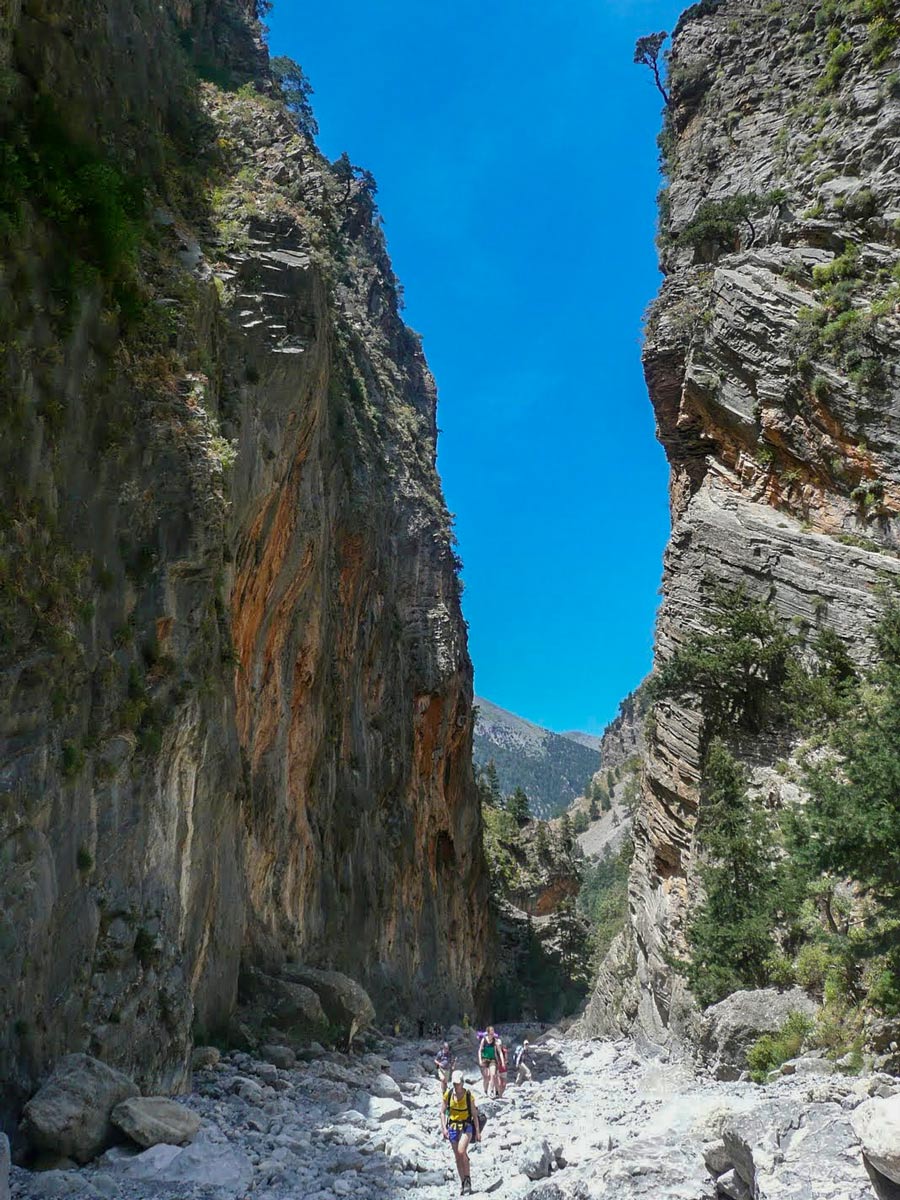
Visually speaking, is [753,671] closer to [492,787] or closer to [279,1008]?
[279,1008]

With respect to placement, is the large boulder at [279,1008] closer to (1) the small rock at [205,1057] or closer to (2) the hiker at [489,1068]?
(1) the small rock at [205,1057]

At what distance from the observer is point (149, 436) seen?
12.5m

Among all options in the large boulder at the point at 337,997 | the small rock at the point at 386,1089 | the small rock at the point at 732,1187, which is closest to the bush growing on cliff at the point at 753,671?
the large boulder at the point at 337,997

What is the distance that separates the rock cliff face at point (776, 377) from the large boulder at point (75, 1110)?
16047mm

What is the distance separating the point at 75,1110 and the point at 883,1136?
6.86m

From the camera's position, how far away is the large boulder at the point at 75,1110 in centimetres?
751

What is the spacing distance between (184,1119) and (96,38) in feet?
50.1

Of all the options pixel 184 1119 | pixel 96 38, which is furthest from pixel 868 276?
pixel 184 1119

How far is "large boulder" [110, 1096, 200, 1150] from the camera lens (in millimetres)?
8086

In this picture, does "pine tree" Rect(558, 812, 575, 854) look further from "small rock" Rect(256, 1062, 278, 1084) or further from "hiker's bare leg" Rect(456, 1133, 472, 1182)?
"hiker's bare leg" Rect(456, 1133, 472, 1182)

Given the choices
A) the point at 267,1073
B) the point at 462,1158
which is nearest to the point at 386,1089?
the point at 267,1073

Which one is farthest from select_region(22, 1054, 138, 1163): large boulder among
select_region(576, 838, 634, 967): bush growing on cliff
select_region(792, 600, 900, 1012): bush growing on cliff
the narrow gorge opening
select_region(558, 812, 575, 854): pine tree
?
select_region(558, 812, 575, 854): pine tree

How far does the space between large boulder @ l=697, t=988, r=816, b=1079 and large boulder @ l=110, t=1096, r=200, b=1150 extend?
Answer: 9829 mm

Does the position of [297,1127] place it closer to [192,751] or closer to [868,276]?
[192,751]
